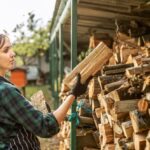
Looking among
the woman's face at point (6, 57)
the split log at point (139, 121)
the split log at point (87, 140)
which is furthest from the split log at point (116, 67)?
the woman's face at point (6, 57)

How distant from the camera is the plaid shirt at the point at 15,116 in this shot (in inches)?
103

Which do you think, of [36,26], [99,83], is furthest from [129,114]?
[36,26]

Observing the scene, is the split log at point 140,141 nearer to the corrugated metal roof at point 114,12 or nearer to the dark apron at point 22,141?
the dark apron at point 22,141

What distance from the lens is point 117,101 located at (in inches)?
156

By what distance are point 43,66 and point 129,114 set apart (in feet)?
92.9

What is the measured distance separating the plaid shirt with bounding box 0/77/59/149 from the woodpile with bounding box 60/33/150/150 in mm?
1199

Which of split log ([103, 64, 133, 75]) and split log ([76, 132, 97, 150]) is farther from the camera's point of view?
split log ([76, 132, 97, 150])

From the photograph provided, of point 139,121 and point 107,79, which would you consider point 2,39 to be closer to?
point 139,121

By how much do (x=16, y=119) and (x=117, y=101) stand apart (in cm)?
155

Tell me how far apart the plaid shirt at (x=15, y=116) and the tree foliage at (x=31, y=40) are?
27236mm

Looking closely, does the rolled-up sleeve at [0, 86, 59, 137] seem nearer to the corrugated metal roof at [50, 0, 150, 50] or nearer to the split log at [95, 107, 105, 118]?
the split log at [95, 107, 105, 118]

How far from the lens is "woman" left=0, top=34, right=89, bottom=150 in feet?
8.59

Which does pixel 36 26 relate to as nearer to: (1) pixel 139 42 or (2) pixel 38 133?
(1) pixel 139 42

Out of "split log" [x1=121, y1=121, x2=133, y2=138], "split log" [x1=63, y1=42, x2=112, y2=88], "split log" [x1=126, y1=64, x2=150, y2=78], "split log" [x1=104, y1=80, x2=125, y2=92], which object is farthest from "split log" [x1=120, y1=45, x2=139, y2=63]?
"split log" [x1=121, y1=121, x2=133, y2=138]
